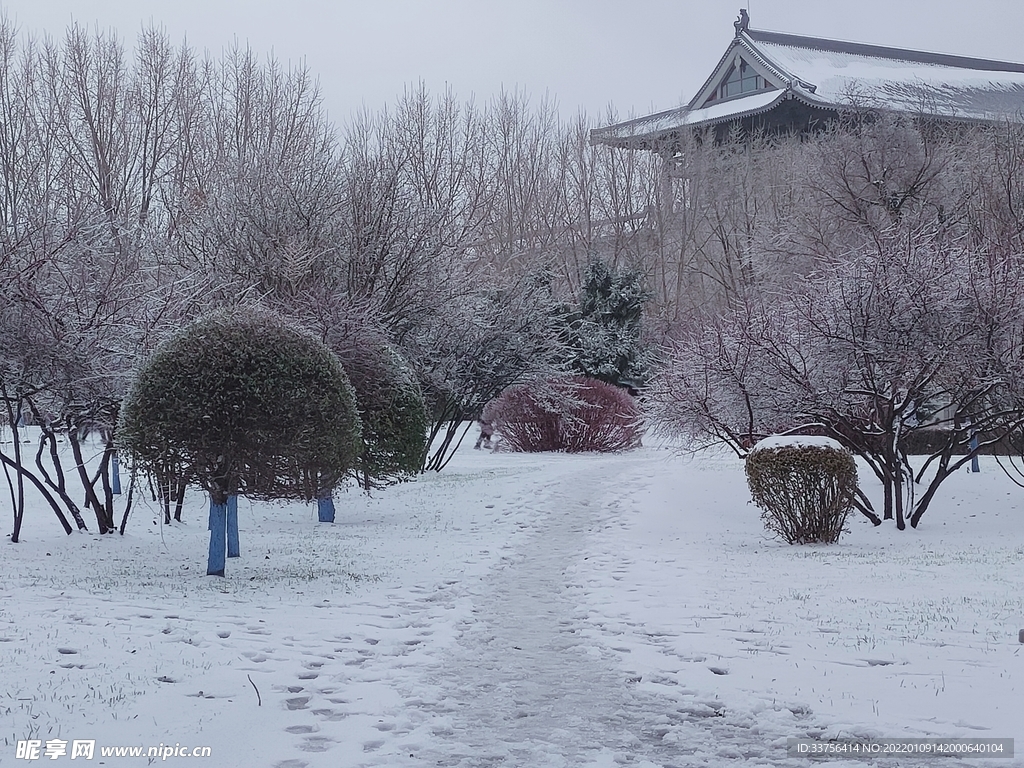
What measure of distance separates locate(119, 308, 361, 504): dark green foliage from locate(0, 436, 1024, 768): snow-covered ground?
967 millimetres

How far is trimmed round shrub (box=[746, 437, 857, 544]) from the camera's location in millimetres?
10867

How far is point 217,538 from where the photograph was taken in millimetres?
8688

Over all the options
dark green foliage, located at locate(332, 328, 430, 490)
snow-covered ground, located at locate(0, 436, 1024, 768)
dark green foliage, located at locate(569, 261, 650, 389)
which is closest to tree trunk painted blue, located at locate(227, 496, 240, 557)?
snow-covered ground, located at locate(0, 436, 1024, 768)

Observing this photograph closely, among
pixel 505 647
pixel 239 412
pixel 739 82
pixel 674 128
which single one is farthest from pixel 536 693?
pixel 739 82

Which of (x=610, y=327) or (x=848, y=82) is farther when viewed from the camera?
(x=848, y=82)

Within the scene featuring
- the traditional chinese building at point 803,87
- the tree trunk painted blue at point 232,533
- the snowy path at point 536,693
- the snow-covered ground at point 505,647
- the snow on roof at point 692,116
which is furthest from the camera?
the snow on roof at point 692,116

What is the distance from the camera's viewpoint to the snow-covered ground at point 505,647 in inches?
182

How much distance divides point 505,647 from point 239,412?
315 cm

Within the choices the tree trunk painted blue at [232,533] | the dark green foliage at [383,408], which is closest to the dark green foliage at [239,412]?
the tree trunk painted blue at [232,533]

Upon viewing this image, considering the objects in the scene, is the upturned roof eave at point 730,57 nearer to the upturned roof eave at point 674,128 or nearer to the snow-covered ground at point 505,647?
the upturned roof eave at point 674,128

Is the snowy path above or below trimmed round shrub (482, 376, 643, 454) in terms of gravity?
below

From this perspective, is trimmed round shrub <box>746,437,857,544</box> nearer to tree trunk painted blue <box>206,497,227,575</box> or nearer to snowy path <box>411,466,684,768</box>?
snowy path <box>411,466,684,768</box>

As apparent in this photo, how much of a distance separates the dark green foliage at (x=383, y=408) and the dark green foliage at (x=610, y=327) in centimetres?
1329

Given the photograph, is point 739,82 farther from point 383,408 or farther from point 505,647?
point 505,647
